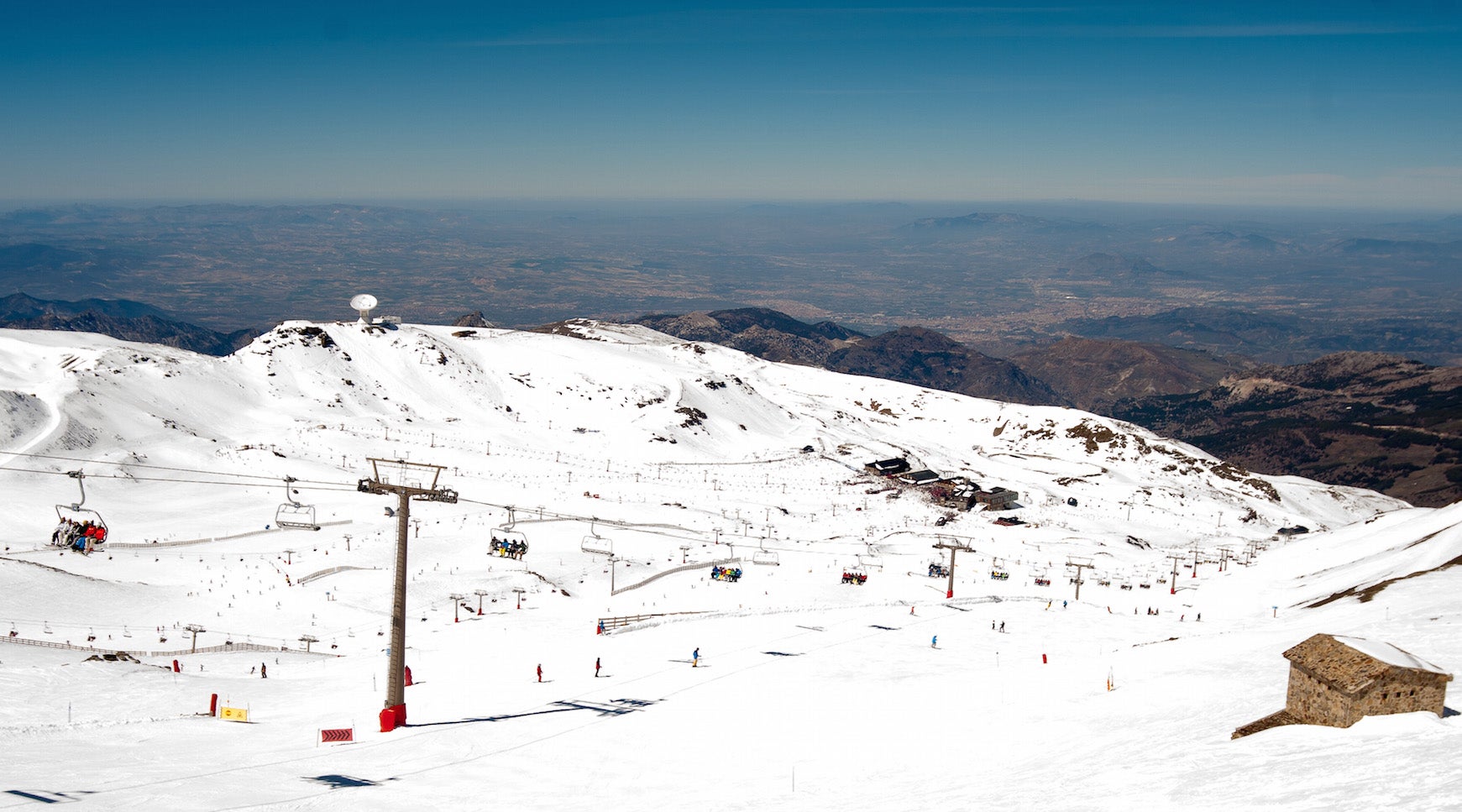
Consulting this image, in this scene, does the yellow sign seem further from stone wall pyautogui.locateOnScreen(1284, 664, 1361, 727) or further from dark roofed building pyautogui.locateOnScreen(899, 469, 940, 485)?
dark roofed building pyautogui.locateOnScreen(899, 469, 940, 485)

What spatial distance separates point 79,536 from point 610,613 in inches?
1062

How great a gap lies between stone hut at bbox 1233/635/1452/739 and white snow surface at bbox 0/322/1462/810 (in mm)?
493

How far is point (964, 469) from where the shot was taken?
12875cm

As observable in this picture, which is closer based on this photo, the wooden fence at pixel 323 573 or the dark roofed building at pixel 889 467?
the wooden fence at pixel 323 573

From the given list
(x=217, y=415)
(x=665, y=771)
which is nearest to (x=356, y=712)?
(x=665, y=771)

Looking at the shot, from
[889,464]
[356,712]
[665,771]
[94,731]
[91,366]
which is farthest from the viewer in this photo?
[889,464]

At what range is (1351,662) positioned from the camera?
17.0 m

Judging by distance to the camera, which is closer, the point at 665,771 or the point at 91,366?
the point at 665,771

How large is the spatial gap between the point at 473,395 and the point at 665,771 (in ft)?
344

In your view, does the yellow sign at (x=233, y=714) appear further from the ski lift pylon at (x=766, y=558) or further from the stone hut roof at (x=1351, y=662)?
the ski lift pylon at (x=766, y=558)

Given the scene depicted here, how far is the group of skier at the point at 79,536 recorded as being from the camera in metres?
32.9

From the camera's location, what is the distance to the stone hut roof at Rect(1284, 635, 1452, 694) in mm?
16531

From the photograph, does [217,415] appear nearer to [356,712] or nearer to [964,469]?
[356,712]

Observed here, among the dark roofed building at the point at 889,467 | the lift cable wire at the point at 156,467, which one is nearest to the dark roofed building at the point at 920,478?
the dark roofed building at the point at 889,467
